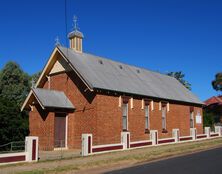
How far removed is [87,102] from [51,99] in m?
2.50

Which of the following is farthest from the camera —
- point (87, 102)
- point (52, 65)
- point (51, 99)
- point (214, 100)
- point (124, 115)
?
point (214, 100)

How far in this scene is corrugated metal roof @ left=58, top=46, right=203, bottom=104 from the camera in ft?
87.1

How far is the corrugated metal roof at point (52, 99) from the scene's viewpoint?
79.0 feet

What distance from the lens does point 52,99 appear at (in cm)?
2503

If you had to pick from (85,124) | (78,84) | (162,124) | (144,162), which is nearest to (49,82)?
(78,84)

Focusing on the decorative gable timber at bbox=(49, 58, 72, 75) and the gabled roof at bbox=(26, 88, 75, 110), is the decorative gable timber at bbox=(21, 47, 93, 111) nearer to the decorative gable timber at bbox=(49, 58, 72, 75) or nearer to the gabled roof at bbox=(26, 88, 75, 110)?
the decorative gable timber at bbox=(49, 58, 72, 75)

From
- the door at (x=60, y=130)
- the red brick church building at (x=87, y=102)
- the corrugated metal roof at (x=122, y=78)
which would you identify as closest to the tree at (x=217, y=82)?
the corrugated metal roof at (x=122, y=78)

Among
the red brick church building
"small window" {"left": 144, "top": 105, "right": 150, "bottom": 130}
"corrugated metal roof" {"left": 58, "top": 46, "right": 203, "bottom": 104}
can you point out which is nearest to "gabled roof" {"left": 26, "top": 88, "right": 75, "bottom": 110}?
the red brick church building

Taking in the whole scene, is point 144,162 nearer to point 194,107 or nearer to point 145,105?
point 145,105

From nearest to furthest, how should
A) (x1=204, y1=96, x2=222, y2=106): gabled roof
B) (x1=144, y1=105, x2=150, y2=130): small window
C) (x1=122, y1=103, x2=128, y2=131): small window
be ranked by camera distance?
1. (x1=122, y1=103, x2=128, y2=131): small window
2. (x1=144, y1=105, x2=150, y2=130): small window
3. (x1=204, y1=96, x2=222, y2=106): gabled roof

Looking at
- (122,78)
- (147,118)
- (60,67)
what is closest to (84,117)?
(60,67)

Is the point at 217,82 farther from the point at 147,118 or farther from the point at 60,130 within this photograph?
the point at 60,130

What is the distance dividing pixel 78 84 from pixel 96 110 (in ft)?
8.43

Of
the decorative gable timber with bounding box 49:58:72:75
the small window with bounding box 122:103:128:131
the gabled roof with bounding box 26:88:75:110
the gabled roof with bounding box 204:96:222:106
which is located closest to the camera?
the gabled roof with bounding box 26:88:75:110
